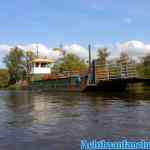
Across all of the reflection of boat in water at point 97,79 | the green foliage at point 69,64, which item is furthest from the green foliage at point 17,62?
the reflection of boat in water at point 97,79

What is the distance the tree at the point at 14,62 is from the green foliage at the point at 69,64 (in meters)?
11.0

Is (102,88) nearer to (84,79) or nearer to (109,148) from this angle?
(84,79)

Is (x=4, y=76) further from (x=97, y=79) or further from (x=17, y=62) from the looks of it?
(x=97, y=79)

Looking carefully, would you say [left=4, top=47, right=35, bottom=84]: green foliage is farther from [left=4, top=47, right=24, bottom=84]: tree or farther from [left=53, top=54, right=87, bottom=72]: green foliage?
[left=53, top=54, right=87, bottom=72]: green foliage

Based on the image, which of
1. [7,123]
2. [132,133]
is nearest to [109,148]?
[132,133]

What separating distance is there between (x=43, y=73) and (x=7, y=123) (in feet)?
128

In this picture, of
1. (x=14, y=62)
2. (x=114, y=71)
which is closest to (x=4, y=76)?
(x=14, y=62)

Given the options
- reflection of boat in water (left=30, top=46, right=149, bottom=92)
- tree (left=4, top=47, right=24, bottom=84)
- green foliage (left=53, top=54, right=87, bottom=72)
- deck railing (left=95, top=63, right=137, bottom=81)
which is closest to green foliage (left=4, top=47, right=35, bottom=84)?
tree (left=4, top=47, right=24, bottom=84)

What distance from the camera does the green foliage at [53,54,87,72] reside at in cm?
6178

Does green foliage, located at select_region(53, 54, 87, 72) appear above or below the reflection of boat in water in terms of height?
above

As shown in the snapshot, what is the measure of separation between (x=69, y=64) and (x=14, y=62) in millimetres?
15420

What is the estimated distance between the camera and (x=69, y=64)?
6231 centimetres

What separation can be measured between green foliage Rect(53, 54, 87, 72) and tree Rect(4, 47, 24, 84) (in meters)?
11.0

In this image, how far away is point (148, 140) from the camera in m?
7.04
